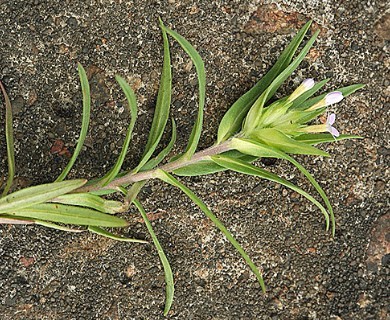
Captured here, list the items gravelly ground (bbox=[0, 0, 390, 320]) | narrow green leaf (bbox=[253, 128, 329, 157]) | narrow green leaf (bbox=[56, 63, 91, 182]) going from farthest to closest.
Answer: gravelly ground (bbox=[0, 0, 390, 320]) < narrow green leaf (bbox=[56, 63, 91, 182]) < narrow green leaf (bbox=[253, 128, 329, 157])

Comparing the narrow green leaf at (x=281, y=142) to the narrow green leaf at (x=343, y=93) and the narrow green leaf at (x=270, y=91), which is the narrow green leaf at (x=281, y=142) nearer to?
the narrow green leaf at (x=270, y=91)

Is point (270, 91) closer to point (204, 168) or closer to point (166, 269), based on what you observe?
point (204, 168)

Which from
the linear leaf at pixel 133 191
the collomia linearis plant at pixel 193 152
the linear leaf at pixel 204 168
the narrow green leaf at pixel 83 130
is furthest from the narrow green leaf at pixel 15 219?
the linear leaf at pixel 204 168

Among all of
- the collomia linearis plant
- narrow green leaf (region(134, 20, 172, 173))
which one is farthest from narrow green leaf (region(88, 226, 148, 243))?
narrow green leaf (region(134, 20, 172, 173))

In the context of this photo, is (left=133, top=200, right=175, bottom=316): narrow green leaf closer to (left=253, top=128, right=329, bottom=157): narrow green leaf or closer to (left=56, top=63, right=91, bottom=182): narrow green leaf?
(left=56, top=63, right=91, bottom=182): narrow green leaf

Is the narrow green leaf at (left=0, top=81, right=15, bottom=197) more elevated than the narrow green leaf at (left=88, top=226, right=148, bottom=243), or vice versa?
the narrow green leaf at (left=0, top=81, right=15, bottom=197)

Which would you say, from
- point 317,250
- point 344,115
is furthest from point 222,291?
point 344,115

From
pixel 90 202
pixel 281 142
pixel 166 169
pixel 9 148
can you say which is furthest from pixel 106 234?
pixel 281 142

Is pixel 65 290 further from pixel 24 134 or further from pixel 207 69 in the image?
pixel 207 69
